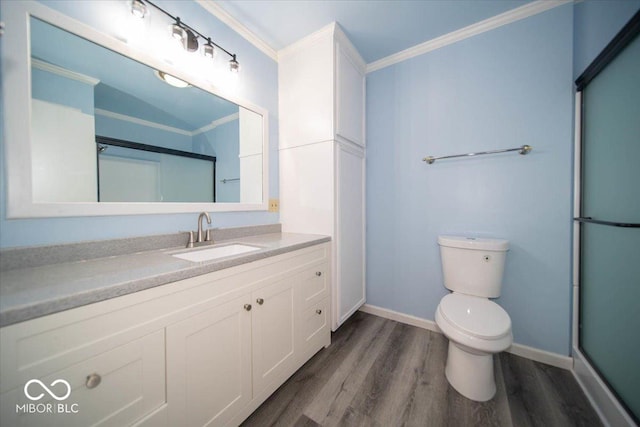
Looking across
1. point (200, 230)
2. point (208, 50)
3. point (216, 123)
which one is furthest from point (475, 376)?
point (208, 50)

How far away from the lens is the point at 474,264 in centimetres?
150

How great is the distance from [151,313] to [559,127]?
→ 2.43m

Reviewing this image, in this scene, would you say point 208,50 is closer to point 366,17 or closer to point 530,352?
point 366,17

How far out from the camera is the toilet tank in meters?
1.45

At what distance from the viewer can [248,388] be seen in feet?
3.42

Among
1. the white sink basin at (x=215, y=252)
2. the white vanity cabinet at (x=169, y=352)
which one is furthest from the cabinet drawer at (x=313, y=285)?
the white sink basin at (x=215, y=252)

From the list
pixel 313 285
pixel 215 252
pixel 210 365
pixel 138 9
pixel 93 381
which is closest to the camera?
pixel 93 381

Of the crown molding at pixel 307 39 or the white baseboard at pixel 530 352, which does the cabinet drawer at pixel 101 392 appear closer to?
the white baseboard at pixel 530 352

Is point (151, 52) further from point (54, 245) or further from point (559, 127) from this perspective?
point (559, 127)

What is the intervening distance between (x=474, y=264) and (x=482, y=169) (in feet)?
2.38

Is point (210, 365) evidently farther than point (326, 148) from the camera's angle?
No

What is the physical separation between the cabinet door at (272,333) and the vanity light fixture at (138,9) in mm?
1517

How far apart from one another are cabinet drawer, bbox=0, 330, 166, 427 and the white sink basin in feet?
1.75

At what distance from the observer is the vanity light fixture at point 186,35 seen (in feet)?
3.55
